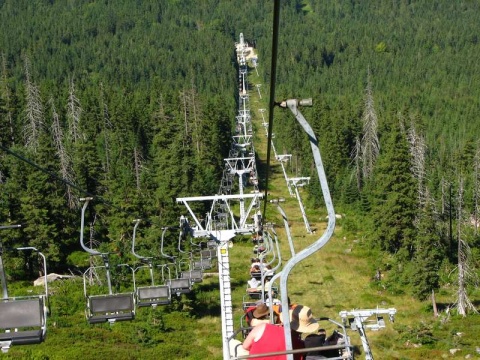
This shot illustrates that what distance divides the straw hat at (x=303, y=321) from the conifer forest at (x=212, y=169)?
2.92 meters

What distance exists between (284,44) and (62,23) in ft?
155

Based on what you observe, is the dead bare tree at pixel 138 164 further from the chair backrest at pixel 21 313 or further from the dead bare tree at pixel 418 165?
the chair backrest at pixel 21 313

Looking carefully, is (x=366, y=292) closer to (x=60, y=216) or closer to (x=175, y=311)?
(x=175, y=311)

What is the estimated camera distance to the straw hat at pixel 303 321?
19.2ft

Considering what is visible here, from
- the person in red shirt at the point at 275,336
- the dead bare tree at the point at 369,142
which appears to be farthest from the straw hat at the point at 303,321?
the dead bare tree at the point at 369,142

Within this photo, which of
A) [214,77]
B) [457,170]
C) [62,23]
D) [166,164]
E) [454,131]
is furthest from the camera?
[62,23]

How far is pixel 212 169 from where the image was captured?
5988cm

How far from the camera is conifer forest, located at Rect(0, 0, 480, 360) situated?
110ft

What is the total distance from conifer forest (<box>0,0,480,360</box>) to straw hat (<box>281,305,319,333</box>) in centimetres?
292

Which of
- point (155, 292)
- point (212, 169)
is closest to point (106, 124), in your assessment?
point (212, 169)

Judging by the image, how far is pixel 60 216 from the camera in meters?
45.3

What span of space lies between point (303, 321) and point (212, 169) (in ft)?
177

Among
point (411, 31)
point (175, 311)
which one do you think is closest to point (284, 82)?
point (411, 31)

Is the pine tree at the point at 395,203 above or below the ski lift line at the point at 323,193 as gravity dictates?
below
